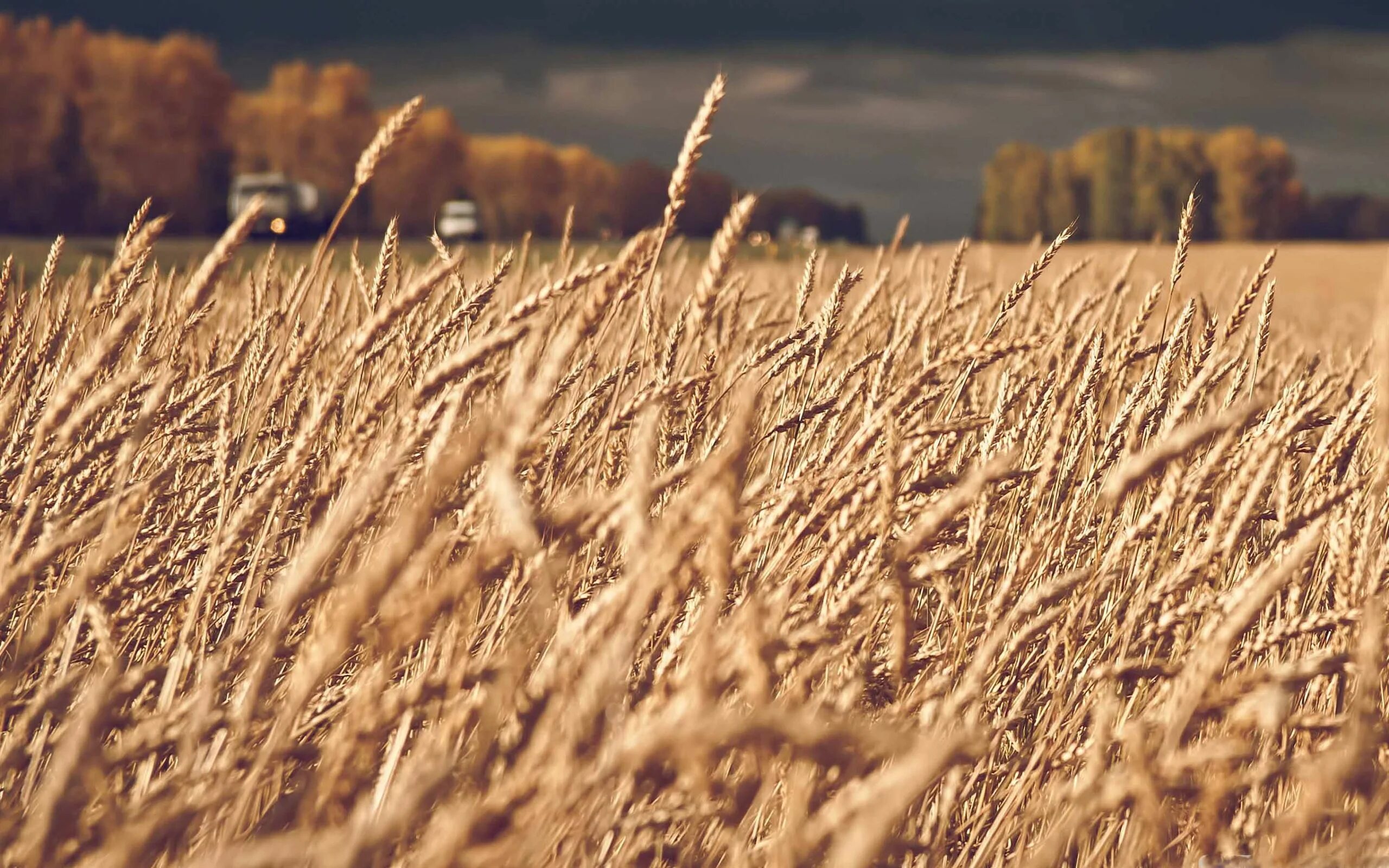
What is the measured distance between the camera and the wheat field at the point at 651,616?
2.70ft

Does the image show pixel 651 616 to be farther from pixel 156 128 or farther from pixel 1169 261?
pixel 156 128

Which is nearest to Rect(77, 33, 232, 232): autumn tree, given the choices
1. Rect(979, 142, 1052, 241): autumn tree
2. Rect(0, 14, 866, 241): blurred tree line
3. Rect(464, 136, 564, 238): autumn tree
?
Rect(0, 14, 866, 241): blurred tree line

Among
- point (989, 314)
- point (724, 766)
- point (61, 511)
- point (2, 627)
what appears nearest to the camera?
point (724, 766)

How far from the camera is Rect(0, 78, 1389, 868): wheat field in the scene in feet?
2.70

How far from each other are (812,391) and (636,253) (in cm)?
102

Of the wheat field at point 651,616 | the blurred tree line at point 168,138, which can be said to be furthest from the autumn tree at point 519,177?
the wheat field at point 651,616

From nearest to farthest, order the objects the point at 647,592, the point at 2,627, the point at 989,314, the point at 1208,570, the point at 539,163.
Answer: the point at 647,592
the point at 1208,570
the point at 2,627
the point at 989,314
the point at 539,163

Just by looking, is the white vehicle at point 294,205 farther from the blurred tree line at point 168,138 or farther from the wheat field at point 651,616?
the wheat field at point 651,616

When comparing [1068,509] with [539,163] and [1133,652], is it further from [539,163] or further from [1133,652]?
[539,163]

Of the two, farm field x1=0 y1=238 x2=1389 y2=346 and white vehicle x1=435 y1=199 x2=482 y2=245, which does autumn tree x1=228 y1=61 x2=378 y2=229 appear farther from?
farm field x1=0 y1=238 x2=1389 y2=346

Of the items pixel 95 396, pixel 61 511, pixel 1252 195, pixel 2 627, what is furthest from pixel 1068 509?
pixel 1252 195

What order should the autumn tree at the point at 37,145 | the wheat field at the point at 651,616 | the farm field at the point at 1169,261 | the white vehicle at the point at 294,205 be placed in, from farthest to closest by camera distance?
the autumn tree at the point at 37,145 < the white vehicle at the point at 294,205 < the farm field at the point at 1169,261 < the wheat field at the point at 651,616

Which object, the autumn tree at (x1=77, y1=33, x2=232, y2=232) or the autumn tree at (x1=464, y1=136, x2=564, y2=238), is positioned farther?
the autumn tree at (x1=464, y1=136, x2=564, y2=238)

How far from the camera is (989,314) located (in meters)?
3.43
